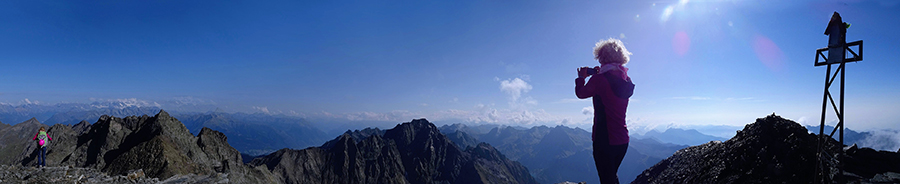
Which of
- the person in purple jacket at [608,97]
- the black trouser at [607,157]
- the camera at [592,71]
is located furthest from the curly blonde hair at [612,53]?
the black trouser at [607,157]

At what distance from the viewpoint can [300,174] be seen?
176 meters

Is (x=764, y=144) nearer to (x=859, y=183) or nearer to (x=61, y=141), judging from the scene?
(x=859, y=183)

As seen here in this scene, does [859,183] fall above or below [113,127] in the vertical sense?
above

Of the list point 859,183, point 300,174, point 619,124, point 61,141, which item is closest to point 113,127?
point 61,141

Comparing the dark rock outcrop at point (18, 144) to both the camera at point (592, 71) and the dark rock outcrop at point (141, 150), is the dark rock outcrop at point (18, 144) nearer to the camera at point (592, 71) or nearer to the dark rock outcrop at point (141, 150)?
the dark rock outcrop at point (141, 150)

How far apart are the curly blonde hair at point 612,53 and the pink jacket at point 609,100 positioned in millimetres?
289

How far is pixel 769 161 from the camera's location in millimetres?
11992

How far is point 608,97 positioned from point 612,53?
2.74ft

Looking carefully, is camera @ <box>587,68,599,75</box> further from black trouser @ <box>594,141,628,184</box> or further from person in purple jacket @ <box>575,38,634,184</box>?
black trouser @ <box>594,141,628,184</box>

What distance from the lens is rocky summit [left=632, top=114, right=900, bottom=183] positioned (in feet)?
32.4

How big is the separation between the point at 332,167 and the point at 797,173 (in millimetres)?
213429

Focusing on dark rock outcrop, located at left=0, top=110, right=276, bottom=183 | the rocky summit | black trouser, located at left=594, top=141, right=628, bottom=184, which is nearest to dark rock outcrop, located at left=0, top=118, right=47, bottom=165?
dark rock outcrop, located at left=0, top=110, right=276, bottom=183

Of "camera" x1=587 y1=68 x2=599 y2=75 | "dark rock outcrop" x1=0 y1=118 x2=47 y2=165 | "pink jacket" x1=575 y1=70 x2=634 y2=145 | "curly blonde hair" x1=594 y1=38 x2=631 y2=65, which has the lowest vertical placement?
"dark rock outcrop" x1=0 y1=118 x2=47 y2=165

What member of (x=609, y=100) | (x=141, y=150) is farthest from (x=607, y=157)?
(x=141, y=150)
